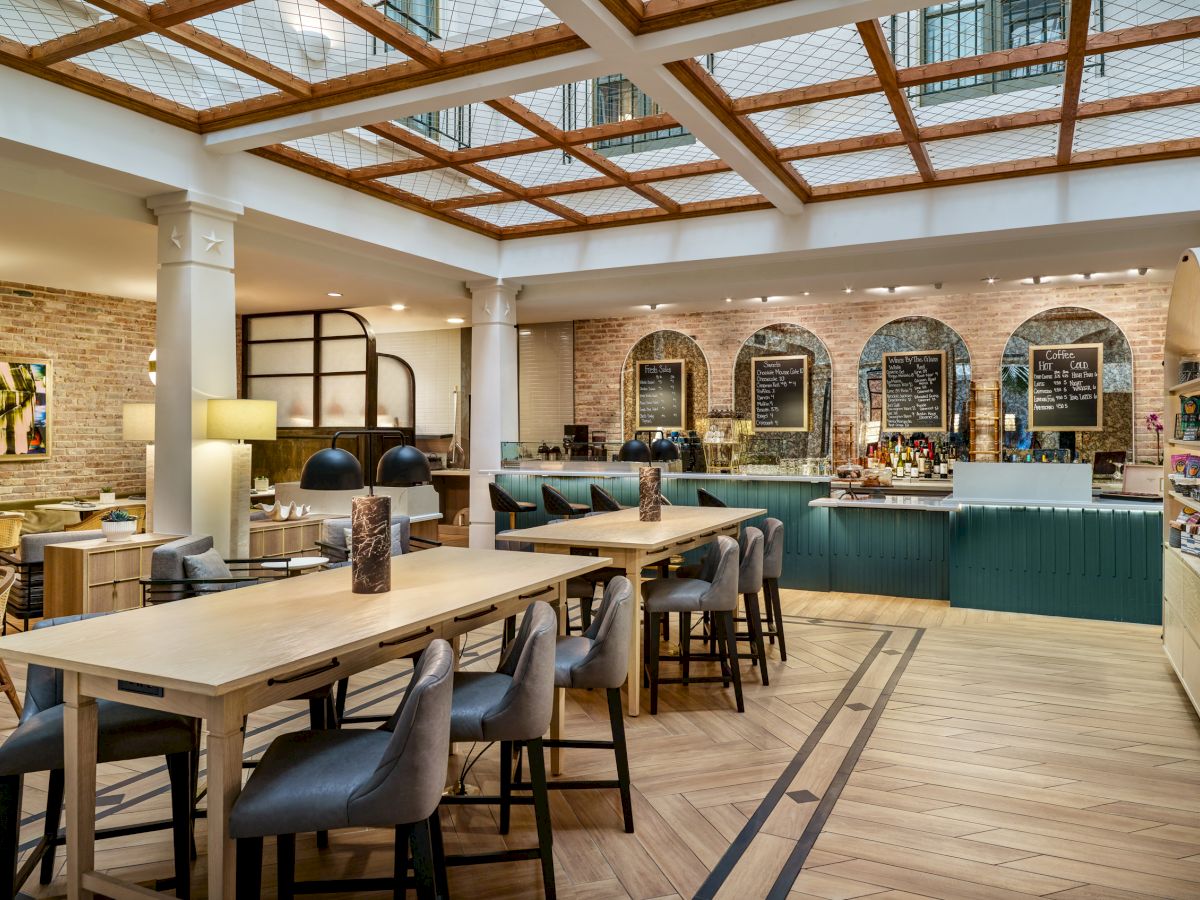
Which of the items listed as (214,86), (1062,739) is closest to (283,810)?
(1062,739)

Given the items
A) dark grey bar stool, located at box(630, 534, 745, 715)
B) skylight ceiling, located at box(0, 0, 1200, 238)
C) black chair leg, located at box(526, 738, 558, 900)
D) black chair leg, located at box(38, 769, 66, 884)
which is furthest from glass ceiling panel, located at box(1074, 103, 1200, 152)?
black chair leg, located at box(38, 769, 66, 884)

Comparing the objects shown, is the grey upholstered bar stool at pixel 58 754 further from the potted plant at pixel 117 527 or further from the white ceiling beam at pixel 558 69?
the white ceiling beam at pixel 558 69

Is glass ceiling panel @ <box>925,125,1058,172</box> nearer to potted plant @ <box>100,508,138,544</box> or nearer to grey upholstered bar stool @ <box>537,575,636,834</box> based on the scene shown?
grey upholstered bar stool @ <box>537,575,636,834</box>

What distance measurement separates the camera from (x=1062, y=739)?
153 inches

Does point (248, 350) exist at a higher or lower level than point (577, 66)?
lower

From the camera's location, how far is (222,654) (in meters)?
2.21

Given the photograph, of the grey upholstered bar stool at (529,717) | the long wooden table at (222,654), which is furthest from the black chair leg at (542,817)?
the long wooden table at (222,654)

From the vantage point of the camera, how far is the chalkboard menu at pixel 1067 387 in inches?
344

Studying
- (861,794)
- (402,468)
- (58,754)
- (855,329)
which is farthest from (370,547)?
(855,329)

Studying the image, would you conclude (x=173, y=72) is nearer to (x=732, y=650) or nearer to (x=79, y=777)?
(x=79, y=777)

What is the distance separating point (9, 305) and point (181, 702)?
28.1 ft

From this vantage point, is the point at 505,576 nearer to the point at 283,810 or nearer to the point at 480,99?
the point at 283,810

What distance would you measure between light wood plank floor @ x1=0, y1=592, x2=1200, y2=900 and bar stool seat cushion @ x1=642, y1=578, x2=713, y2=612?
557 mm

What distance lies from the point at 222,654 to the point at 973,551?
235 inches
